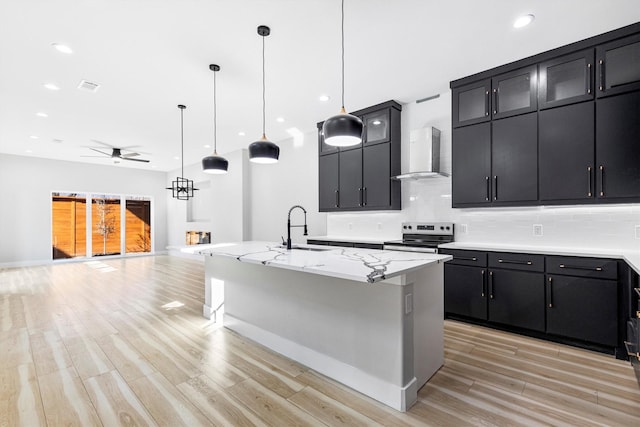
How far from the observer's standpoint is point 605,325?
266 centimetres

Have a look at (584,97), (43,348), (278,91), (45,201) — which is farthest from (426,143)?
(45,201)

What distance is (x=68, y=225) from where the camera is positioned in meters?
8.47

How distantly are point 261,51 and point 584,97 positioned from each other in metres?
3.23

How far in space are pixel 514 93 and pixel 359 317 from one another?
10.0ft

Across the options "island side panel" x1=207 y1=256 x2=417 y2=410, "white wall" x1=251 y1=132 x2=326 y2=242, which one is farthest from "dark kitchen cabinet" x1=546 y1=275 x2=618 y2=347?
"white wall" x1=251 y1=132 x2=326 y2=242

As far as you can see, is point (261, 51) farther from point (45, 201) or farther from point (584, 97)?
point (45, 201)

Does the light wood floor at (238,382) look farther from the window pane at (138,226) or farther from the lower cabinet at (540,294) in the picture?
the window pane at (138,226)

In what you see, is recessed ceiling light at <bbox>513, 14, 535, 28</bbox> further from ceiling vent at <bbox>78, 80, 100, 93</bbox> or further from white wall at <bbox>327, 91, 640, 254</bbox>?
ceiling vent at <bbox>78, 80, 100, 93</bbox>

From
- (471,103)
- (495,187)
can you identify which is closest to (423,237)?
(495,187)

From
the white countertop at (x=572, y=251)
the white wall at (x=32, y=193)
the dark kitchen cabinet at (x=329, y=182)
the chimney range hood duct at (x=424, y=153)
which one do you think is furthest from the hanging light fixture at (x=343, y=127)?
the white wall at (x=32, y=193)

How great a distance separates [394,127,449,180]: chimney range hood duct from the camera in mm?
3959

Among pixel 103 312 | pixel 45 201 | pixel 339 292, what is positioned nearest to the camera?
pixel 339 292

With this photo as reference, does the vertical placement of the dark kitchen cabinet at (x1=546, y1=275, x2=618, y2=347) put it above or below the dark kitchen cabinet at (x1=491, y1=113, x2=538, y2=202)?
below

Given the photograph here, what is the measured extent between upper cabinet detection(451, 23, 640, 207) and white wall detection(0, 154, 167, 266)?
9744 millimetres
